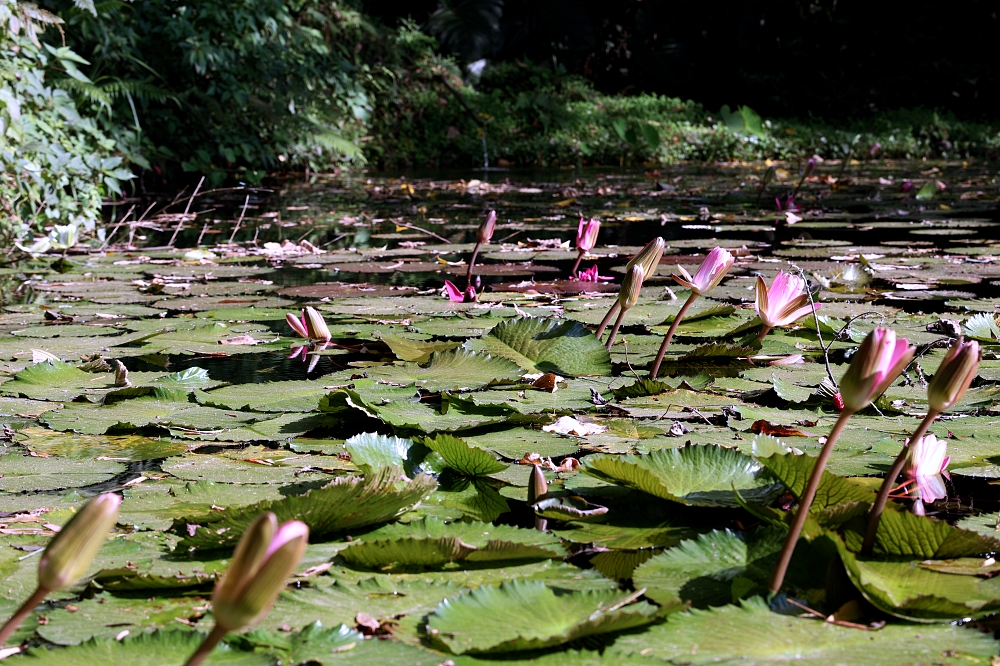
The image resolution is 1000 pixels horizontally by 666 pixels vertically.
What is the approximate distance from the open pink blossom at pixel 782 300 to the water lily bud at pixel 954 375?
0.57 meters

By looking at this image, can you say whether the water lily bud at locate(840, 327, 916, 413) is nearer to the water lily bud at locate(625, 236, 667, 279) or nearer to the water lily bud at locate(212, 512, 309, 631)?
the water lily bud at locate(212, 512, 309, 631)

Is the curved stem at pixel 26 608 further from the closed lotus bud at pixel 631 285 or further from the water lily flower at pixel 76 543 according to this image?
the closed lotus bud at pixel 631 285

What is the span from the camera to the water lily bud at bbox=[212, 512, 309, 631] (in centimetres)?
42

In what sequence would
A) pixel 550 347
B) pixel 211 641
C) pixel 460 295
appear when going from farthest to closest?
1. pixel 460 295
2. pixel 550 347
3. pixel 211 641

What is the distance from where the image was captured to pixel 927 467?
0.93 metres

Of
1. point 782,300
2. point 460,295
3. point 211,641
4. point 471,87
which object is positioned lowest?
point 460,295

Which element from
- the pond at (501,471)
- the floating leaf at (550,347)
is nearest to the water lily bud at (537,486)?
the pond at (501,471)

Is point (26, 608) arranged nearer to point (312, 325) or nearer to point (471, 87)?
point (312, 325)

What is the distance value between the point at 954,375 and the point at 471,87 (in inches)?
458

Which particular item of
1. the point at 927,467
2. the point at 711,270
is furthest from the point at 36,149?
the point at 927,467

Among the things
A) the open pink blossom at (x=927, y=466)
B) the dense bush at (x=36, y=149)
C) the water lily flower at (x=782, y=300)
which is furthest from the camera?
the dense bush at (x=36, y=149)

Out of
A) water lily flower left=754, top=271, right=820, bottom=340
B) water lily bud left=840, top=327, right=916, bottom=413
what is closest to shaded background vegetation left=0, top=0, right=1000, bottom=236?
water lily flower left=754, top=271, right=820, bottom=340

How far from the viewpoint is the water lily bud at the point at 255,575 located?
423 mm

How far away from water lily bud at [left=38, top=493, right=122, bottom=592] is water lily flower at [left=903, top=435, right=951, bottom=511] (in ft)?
2.41
